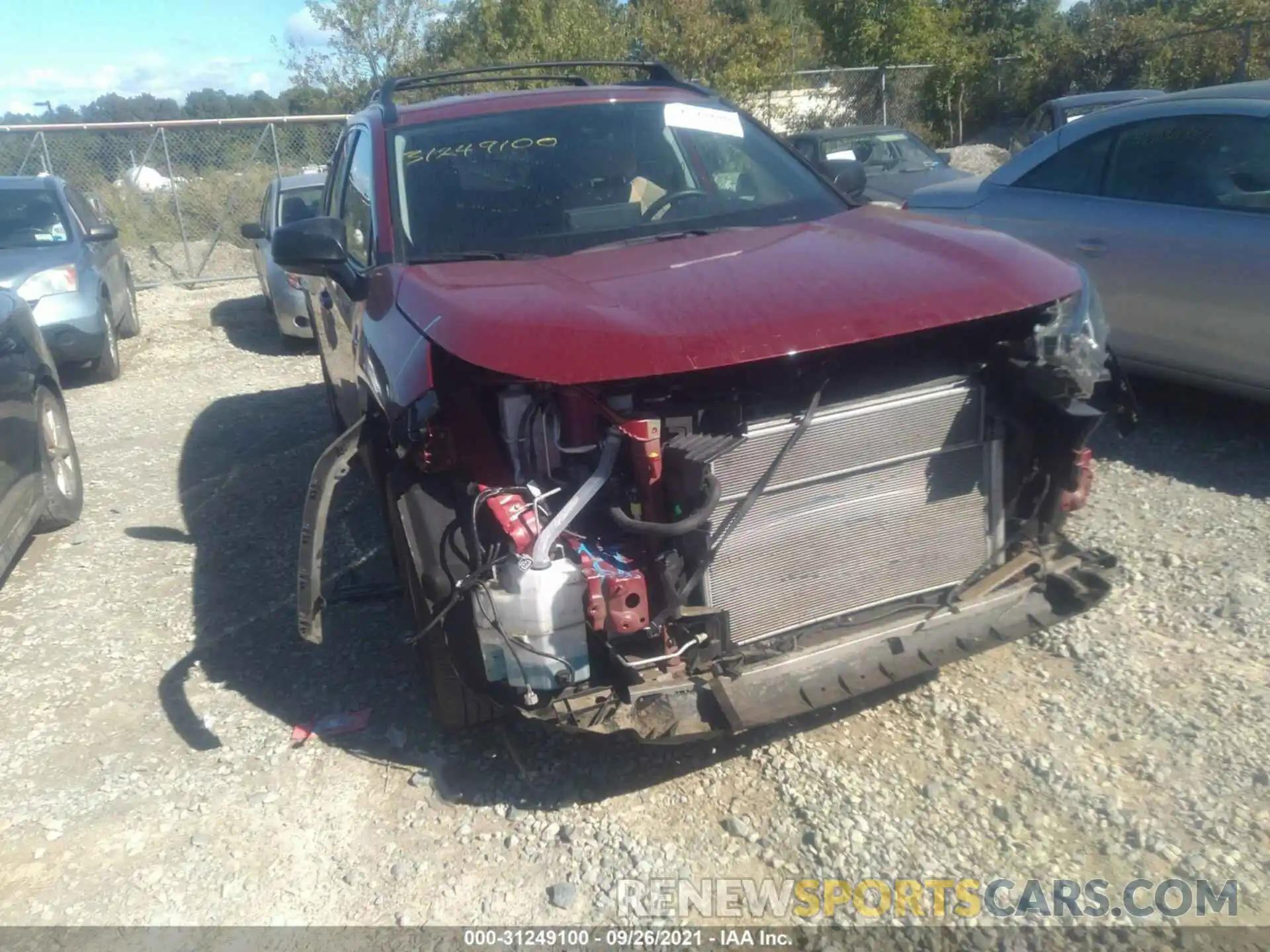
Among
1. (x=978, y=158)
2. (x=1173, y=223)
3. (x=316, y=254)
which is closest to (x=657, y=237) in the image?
(x=316, y=254)

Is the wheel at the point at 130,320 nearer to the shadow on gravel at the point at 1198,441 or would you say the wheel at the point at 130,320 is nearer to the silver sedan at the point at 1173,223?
the silver sedan at the point at 1173,223

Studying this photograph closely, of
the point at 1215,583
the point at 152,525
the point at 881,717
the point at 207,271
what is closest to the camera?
the point at 881,717

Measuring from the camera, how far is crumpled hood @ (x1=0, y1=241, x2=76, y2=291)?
8797mm

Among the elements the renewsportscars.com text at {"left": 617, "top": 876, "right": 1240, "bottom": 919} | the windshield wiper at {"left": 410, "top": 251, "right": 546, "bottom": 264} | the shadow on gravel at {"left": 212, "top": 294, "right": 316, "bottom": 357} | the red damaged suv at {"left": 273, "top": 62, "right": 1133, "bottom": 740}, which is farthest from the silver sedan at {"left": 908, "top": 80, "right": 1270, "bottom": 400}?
the shadow on gravel at {"left": 212, "top": 294, "right": 316, "bottom": 357}

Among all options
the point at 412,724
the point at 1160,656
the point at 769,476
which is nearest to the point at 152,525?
the point at 412,724

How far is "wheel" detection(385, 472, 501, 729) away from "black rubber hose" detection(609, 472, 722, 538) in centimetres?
48

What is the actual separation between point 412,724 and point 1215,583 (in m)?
3.04

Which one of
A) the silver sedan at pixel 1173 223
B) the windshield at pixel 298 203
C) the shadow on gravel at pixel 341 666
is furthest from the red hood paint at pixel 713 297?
the windshield at pixel 298 203

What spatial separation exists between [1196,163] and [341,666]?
15.5 feet

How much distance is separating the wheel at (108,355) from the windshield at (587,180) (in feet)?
20.9

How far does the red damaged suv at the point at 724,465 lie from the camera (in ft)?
9.34

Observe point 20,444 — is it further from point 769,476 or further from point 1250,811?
point 1250,811

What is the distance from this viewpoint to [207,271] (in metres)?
16.6

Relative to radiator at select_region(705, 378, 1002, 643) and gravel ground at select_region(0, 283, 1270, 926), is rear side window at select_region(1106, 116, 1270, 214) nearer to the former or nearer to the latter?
gravel ground at select_region(0, 283, 1270, 926)
